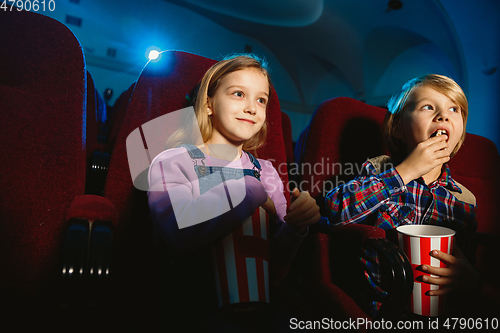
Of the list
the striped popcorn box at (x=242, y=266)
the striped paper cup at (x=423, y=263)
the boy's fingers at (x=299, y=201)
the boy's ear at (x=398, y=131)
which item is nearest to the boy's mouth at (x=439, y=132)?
the boy's ear at (x=398, y=131)

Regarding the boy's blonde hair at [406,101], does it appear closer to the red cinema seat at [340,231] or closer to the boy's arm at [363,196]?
the red cinema seat at [340,231]

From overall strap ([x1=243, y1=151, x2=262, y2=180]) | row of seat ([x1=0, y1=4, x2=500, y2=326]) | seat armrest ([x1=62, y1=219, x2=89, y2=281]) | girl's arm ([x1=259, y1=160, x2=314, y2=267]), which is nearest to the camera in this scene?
seat armrest ([x1=62, y1=219, x2=89, y2=281])

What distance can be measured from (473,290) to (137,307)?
0.74 meters

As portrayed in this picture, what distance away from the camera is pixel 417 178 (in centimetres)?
86

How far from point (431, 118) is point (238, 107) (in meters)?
0.54

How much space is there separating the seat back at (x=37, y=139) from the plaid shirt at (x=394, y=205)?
26.0 inches

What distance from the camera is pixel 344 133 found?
3.37ft

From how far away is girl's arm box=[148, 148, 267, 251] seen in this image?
0.56 meters

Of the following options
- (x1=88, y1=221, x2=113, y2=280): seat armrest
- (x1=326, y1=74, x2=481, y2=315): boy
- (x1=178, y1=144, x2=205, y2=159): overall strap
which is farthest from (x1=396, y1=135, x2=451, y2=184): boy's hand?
(x1=88, y1=221, x2=113, y2=280): seat armrest

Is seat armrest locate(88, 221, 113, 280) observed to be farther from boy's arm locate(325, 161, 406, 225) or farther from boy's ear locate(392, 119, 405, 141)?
boy's ear locate(392, 119, 405, 141)

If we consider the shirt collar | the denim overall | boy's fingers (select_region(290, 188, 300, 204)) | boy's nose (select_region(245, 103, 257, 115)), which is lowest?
boy's fingers (select_region(290, 188, 300, 204))

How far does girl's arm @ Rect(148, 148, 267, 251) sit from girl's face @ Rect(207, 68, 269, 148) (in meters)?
0.23

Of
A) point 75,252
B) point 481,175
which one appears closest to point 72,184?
point 75,252

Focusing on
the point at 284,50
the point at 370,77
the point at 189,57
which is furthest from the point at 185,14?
the point at 189,57
